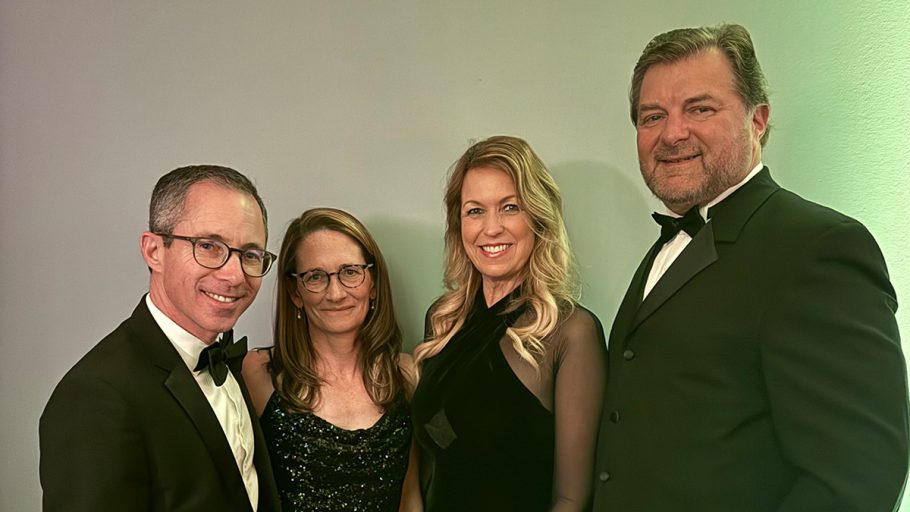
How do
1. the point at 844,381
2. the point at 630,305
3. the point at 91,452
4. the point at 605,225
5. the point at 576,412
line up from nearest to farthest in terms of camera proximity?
the point at 844,381 → the point at 91,452 → the point at 630,305 → the point at 576,412 → the point at 605,225

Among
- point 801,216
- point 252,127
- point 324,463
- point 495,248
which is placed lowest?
point 324,463

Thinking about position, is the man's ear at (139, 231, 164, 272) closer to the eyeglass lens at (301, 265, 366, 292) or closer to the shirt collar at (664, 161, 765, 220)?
the eyeglass lens at (301, 265, 366, 292)

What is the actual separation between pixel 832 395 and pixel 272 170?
1895 mm

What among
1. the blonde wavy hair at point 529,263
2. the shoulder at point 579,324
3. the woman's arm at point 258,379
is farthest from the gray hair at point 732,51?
the woman's arm at point 258,379

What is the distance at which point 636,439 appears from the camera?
1.85 m

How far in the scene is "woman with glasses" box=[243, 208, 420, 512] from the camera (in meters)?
2.36

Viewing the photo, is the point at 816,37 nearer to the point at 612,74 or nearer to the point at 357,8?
the point at 612,74

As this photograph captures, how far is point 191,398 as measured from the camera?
1.82 metres

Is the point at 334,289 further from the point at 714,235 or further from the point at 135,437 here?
the point at 714,235

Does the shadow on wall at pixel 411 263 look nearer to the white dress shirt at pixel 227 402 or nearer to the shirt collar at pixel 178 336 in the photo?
the white dress shirt at pixel 227 402

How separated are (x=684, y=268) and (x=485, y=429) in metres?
0.75

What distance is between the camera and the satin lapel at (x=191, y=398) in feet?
→ 5.94

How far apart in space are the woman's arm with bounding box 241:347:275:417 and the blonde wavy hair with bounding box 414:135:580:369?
18.0 inches

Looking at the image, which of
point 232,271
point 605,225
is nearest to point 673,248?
point 605,225
